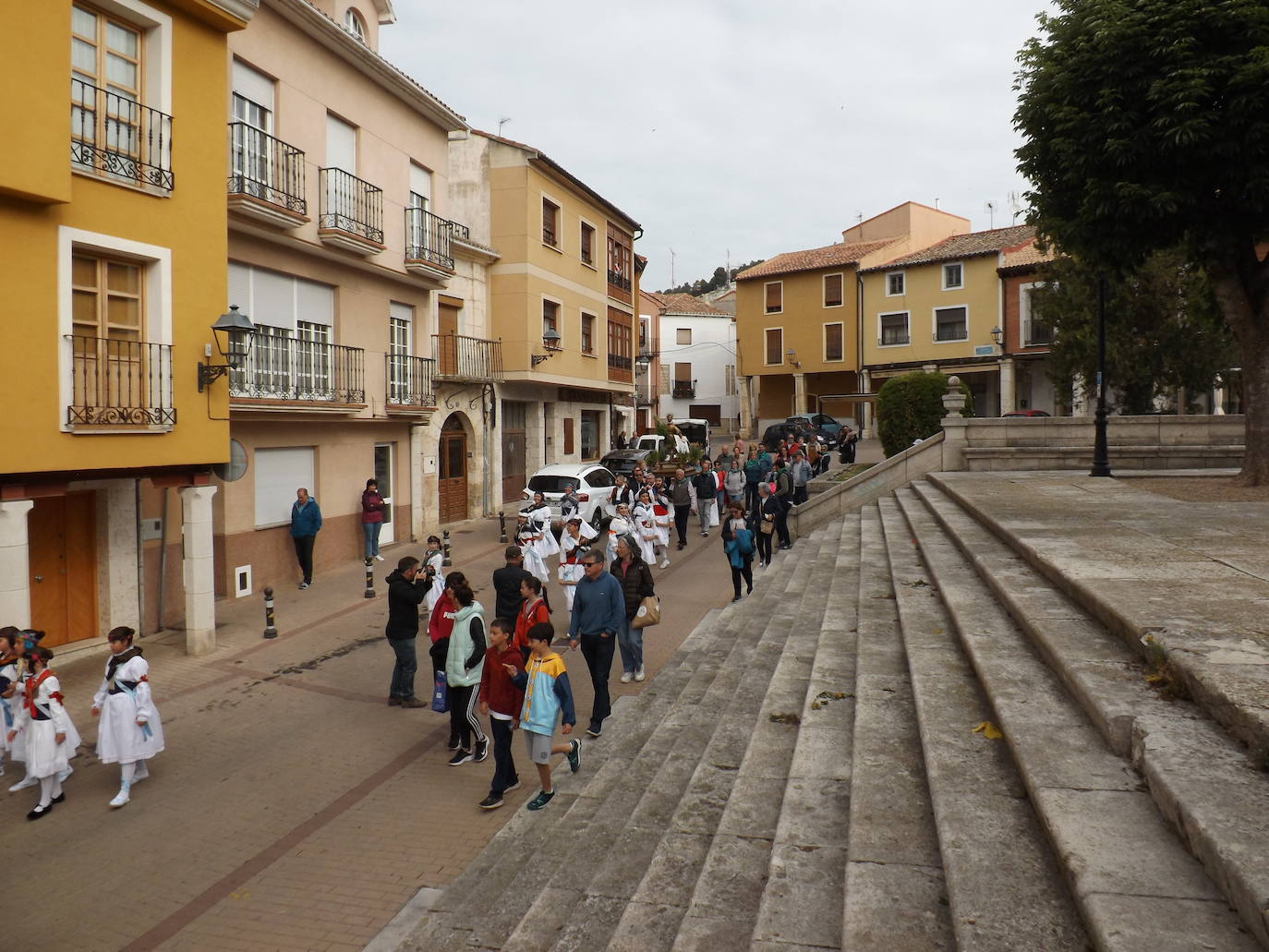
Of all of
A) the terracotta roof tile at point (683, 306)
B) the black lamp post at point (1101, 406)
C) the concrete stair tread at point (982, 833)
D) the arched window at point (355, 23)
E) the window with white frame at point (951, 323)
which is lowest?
the concrete stair tread at point (982, 833)

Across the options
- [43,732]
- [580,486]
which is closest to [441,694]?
[43,732]

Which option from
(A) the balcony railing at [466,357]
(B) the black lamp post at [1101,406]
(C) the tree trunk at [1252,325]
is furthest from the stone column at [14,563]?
(B) the black lamp post at [1101,406]

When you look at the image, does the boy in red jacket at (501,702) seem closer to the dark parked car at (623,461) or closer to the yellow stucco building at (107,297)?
the yellow stucco building at (107,297)

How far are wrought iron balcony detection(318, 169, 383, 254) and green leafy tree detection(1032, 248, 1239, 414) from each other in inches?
743

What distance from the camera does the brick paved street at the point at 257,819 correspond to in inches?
219

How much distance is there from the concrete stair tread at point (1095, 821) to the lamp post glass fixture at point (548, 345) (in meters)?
20.6

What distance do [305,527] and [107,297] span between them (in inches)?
229

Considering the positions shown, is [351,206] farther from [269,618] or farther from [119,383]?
[269,618]

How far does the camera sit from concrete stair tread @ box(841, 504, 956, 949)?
3.42 meters

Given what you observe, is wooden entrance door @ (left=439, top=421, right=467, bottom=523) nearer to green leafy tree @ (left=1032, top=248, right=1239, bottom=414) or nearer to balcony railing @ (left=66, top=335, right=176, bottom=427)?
balcony railing @ (left=66, top=335, right=176, bottom=427)

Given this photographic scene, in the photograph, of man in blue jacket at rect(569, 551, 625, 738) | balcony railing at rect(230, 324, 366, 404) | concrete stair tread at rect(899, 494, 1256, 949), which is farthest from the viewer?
balcony railing at rect(230, 324, 366, 404)

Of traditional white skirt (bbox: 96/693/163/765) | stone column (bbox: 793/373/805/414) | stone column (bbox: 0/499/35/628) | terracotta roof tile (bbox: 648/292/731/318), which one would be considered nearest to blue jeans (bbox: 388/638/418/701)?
traditional white skirt (bbox: 96/693/163/765)

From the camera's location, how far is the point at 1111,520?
10.0m

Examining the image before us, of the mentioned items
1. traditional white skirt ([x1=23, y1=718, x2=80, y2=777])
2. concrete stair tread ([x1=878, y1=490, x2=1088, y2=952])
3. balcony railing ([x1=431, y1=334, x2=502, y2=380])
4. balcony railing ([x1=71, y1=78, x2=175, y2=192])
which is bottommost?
traditional white skirt ([x1=23, y1=718, x2=80, y2=777])
